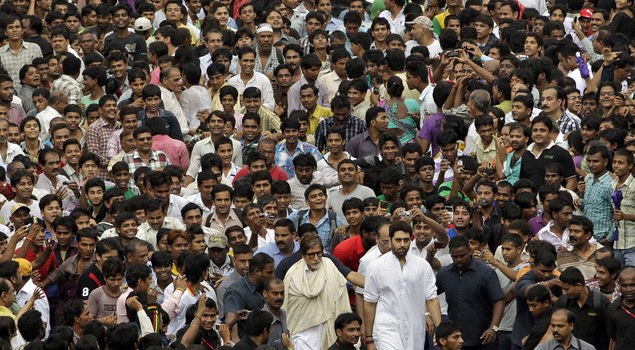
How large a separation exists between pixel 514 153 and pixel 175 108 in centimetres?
464

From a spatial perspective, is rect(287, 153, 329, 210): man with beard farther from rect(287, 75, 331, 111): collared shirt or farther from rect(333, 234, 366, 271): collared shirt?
rect(287, 75, 331, 111): collared shirt

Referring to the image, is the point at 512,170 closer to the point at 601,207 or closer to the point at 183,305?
the point at 601,207

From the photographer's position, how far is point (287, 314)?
1294cm

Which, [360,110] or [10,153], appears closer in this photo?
[10,153]

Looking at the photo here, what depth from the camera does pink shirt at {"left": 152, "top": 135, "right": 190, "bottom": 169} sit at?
16297 millimetres

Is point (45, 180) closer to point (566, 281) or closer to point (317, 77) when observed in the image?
point (317, 77)

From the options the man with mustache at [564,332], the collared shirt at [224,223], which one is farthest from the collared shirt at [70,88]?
the man with mustache at [564,332]

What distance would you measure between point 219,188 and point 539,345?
422 centimetres

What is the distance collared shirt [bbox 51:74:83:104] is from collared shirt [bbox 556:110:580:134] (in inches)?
252

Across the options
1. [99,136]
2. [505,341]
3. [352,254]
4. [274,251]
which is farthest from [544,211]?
[99,136]

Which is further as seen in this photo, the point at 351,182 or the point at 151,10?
the point at 151,10

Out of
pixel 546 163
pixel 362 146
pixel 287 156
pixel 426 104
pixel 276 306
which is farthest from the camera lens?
pixel 426 104

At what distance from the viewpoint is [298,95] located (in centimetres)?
1752

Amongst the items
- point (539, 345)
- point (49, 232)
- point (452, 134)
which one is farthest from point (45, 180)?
point (539, 345)
